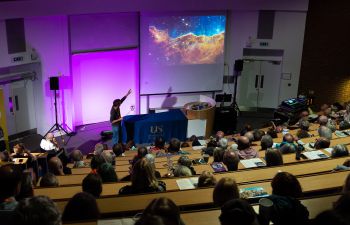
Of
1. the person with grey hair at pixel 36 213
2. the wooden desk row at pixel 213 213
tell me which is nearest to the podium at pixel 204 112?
the wooden desk row at pixel 213 213

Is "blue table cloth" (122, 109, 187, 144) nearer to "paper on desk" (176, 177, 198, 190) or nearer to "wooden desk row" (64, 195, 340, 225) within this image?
"paper on desk" (176, 177, 198, 190)

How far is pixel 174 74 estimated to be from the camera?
1227 centimetres

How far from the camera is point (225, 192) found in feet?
12.6

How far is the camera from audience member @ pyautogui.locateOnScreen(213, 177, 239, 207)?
3.83 meters

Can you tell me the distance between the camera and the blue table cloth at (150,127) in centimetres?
998

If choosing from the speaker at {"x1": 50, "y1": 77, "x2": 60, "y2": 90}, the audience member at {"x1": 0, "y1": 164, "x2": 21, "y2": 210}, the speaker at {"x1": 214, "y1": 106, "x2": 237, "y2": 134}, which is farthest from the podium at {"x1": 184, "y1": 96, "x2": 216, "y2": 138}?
the audience member at {"x1": 0, "y1": 164, "x2": 21, "y2": 210}

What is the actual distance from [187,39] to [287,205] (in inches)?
356

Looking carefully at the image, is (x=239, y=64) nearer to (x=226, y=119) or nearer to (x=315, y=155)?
(x=226, y=119)

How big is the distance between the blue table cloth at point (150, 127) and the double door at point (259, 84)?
3457 millimetres

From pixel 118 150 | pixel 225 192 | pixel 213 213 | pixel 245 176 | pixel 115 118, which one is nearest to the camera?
pixel 213 213

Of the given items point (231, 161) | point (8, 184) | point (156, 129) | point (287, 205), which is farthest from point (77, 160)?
point (287, 205)

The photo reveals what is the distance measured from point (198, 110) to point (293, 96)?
12.0ft

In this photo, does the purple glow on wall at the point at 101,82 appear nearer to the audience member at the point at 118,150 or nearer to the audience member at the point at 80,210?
the audience member at the point at 118,150

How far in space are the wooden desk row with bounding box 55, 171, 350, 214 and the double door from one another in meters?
8.10
